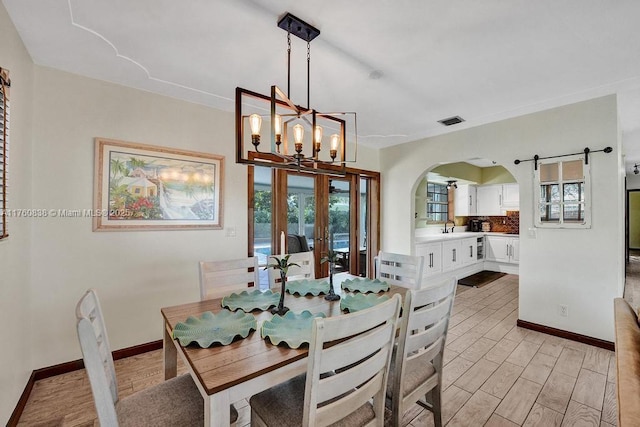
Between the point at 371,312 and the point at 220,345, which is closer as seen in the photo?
the point at 371,312

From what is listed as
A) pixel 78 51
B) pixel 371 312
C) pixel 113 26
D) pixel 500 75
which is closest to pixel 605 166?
pixel 500 75

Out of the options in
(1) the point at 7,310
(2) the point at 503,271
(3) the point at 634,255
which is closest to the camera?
(1) the point at 7,310

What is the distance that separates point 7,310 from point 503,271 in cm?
747

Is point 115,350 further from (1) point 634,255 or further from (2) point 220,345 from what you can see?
(1) point 634,255

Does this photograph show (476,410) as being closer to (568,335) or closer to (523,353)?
(523,353)

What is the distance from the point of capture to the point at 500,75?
2500mm

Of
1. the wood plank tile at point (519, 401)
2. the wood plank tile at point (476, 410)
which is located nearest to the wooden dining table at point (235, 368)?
the wood plank tile at point (476, 410)

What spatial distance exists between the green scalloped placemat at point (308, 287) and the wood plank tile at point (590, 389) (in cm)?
200

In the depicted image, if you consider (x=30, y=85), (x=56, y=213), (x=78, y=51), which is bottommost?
(x=56, y=213)

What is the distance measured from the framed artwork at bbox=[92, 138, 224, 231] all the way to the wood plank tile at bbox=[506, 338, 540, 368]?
3.23 metres

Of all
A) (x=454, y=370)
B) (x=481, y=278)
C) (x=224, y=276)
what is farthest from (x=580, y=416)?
(x=481, y=278)

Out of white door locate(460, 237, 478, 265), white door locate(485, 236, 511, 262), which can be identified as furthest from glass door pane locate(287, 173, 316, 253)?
white door locate(485, 236, 511, 262)

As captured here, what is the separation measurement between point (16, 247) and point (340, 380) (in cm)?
232

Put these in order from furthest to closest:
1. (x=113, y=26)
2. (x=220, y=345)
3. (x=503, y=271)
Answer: (x=503, y=271) → (x=113, y=26) → (x=220, y=345)
